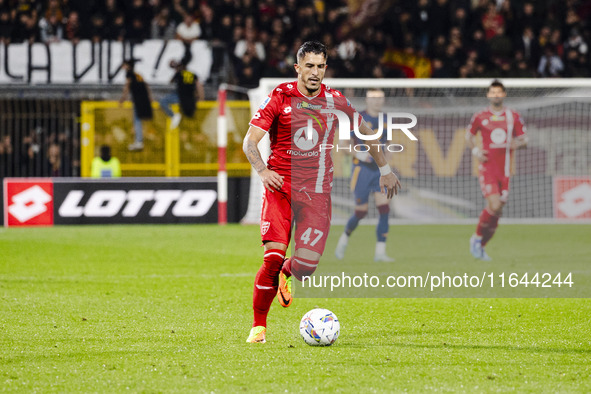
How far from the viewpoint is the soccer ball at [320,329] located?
5.96m

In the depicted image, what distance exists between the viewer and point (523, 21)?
71.3ft

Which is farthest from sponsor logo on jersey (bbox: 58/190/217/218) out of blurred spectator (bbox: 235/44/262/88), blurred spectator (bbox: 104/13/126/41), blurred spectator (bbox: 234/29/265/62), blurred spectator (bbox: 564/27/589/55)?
blurred spectator (bbox: 564/27/589/55)

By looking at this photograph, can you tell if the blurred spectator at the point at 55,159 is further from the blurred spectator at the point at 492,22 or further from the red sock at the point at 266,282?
the red sock at the point at 266,282

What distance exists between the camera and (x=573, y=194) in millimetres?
16375

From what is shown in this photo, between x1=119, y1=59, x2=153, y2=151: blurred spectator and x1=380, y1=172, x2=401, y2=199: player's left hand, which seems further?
x1=119, y1=59, x2=153, y2=151: blurred spectator

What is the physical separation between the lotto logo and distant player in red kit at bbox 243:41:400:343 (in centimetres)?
1220

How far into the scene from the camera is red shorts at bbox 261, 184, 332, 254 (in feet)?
20.0

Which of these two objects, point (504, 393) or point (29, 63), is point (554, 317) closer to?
point (504, 393)

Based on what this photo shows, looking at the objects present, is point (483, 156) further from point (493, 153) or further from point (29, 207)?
point (29, 207)

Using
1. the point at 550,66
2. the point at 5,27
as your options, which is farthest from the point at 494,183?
the point at 5,27

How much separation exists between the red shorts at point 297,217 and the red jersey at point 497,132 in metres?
5.85

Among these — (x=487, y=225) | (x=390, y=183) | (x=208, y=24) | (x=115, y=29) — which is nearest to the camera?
(x=390, y=183)

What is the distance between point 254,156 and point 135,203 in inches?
490

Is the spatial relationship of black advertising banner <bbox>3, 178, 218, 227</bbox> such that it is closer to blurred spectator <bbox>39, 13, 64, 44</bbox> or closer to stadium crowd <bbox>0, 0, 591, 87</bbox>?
stadium crowd <bbox>0, 0, 591, 87</bbox>
